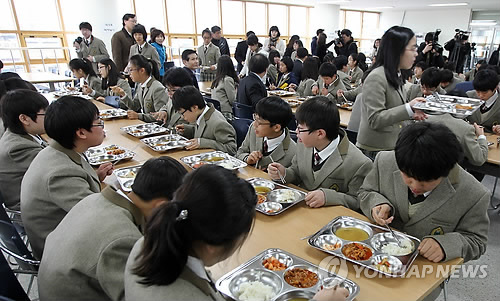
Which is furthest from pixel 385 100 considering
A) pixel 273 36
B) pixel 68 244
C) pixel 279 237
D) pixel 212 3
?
pixel 212 3

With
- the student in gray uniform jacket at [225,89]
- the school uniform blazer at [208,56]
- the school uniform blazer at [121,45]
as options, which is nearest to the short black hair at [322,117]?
the student in gray uniform jacket at [225,89]

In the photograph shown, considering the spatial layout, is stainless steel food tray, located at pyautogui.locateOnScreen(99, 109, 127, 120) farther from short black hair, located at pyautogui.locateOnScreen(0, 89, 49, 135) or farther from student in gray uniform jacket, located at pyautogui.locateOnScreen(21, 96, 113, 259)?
student in gray uniform jacket, located at pyautogui.locateOnScreen(21, 96, 113, 259)

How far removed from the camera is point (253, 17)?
11.7 m

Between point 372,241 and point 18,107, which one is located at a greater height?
point 18,107

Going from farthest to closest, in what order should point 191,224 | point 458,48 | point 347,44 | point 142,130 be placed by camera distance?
1. point 458,48
2. point 347,44
3. point 142,130
4. point 191,224

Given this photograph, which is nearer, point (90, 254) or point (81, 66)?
point (90, 254)

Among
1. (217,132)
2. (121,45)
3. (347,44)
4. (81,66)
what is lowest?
(217,132)

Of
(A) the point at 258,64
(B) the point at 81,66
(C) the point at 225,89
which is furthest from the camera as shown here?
(B) the point at 81,66

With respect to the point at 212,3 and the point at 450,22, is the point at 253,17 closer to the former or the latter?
the point at 212,3

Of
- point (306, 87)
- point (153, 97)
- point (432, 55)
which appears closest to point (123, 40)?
point (153, 97)

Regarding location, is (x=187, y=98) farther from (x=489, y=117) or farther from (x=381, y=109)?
(x=489, y=117)

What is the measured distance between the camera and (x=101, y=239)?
1018mm

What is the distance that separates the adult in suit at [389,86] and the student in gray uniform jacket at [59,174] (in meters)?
1.75

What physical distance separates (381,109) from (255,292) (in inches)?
63.1
